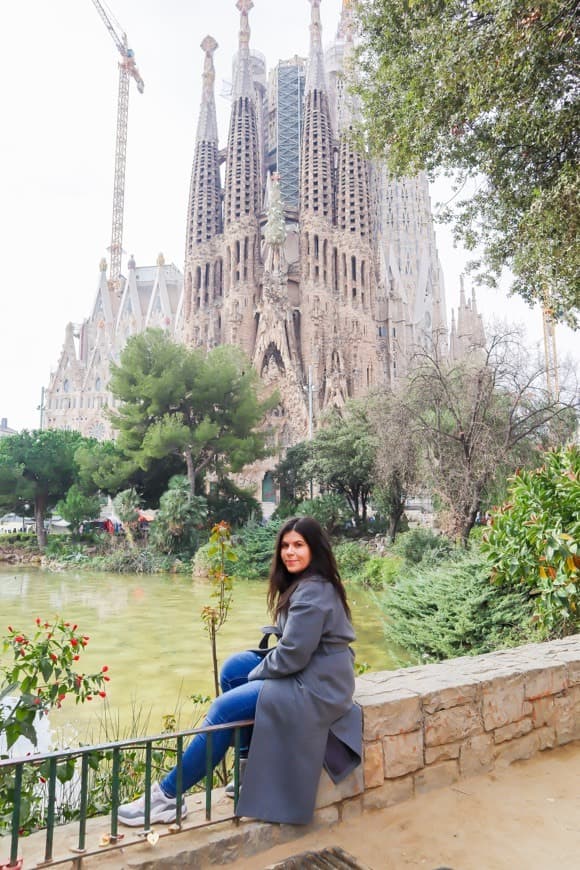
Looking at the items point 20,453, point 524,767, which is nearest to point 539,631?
point 524,767

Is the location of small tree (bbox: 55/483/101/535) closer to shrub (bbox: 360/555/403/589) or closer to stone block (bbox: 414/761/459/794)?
shrub (bbox: 360/555/403/589)

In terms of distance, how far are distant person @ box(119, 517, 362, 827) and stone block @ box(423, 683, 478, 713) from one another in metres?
0.49

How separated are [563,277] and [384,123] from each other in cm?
318

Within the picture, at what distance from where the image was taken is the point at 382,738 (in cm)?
262

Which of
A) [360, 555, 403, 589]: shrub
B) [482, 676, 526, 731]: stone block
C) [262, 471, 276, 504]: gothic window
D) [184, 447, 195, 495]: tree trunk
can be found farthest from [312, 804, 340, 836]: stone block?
[262, 471, 276, 504]: gothic window

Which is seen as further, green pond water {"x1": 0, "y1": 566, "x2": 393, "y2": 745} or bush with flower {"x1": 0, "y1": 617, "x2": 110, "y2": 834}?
green pond water {"x1": 0, "y1": 566, "x2": 393, "y2": 745}

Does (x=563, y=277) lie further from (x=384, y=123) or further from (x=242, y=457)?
(x=242, y=457)

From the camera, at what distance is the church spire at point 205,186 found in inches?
1596

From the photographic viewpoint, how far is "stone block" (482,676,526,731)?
301 centimetres

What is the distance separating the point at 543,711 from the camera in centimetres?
326

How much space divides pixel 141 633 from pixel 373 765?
28.3ft

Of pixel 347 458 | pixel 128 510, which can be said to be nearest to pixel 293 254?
pixel 347 458

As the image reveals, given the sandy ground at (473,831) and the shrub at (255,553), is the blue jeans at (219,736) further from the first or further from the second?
the shrub at (255,553)

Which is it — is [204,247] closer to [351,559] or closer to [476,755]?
[351,559]
